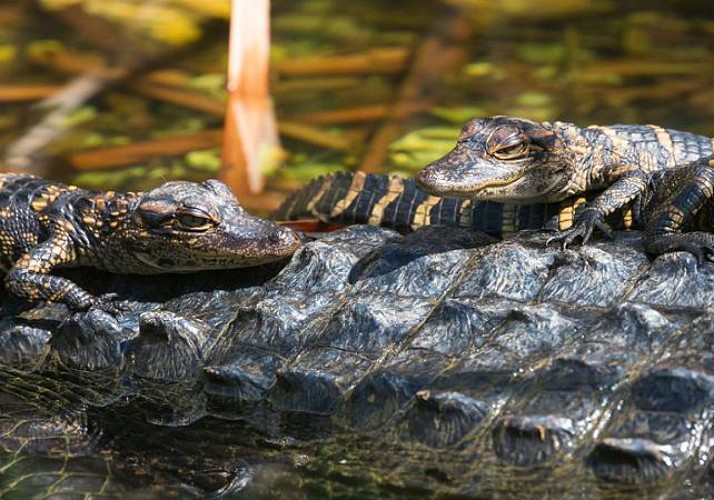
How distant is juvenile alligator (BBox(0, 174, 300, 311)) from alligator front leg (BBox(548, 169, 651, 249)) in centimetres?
98

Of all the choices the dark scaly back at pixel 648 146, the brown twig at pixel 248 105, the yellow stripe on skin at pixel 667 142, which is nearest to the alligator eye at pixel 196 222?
the dark scaly back at pixel 648 146

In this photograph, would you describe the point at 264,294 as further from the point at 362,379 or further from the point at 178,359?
the point at 362,379

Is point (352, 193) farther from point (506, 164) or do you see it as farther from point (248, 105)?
point (248, 105)

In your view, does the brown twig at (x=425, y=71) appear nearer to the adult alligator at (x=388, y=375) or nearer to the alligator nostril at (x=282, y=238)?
the alligator nostril at (x=282, y=238)

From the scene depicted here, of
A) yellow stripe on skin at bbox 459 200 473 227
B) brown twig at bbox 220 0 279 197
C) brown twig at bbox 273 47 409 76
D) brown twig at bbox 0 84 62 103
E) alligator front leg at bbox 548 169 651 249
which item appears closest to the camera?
alligator front leg at bbox 548 169 651 249

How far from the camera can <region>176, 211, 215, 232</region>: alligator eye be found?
4172 millimetres

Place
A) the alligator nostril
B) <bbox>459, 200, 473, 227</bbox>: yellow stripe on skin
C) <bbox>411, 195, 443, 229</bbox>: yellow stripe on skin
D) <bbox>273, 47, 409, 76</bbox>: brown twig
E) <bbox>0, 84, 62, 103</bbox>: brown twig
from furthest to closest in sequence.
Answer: <bbox>273, 47, 409, 76</bbox>: brown twig
<bbox>0, 84, 62, 103</bbox>: brown twig
<bbox>411, 195, 443, 229</bbox>: yellow stripe on skin
<bbox>459, 200, 473, 227</bbox>: yellow stripe on skin
the alligator nostril

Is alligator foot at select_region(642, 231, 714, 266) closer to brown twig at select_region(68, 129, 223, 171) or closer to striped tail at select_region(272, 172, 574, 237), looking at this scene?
striped tail at select_region(272, 172, 574, 237)

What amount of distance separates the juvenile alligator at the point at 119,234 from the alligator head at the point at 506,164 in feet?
2.49

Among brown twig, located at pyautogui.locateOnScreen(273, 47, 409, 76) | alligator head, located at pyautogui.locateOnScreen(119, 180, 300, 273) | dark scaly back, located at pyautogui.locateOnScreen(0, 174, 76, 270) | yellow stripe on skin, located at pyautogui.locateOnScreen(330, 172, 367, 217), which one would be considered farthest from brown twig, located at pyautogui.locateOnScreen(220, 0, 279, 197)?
alligator head, located at pyautogui.locateOnScreen(119, 180, 300, 273)

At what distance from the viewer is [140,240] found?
4293 mm

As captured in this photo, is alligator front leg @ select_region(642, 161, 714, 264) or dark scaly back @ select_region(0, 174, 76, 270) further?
dark scaly back @ select_region(0, 174, 76, 270)

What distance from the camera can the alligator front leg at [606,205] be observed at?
432 cm

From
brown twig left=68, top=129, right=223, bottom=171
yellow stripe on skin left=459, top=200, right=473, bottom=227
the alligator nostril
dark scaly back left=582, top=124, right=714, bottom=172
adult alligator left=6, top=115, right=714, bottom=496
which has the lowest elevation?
adult alligator left=6, top=115, right=714, bottom=496
